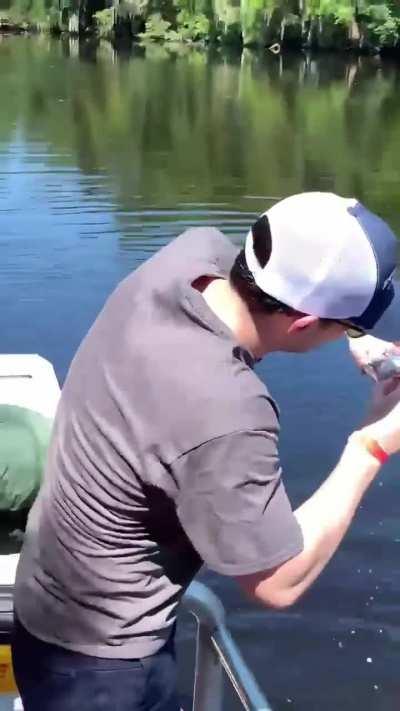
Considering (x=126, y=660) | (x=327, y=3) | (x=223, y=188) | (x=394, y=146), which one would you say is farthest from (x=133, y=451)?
(x=327, y=3)

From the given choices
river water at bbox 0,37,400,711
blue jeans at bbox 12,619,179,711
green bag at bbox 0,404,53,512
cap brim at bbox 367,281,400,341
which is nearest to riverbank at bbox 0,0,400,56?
river water at bbox 0,37,400,711

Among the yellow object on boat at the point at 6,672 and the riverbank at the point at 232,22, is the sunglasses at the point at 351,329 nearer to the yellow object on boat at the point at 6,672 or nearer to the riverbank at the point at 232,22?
the yellow object on boat at the point at 6,672

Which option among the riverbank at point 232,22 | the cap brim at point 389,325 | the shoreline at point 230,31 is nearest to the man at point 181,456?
the cap brim at point 389,325

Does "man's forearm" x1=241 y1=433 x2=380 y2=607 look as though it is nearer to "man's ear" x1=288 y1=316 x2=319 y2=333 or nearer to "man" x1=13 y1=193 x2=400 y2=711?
"man" x1=13 y1=193 x2=400 y2=711

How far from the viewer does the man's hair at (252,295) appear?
1558mm

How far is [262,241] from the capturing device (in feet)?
5.25

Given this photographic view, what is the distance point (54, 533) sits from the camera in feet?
5.44

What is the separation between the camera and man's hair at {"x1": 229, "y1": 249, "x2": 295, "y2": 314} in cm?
156

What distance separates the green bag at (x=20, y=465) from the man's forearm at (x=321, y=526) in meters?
0.78

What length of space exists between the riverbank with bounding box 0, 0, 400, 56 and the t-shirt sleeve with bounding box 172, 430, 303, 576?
41508mm

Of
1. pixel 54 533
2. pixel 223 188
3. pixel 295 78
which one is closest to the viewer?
pixel 54 533

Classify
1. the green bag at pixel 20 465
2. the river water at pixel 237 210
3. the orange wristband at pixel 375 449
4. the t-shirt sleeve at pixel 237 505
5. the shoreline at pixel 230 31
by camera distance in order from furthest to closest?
the shoreline at pixel 230 31 < the river water at pixel 237 210 < the green bag at pixel 20 465 < the orange wristband at pixel 375 449 < the t-shirt sleeve at pixel 237 505

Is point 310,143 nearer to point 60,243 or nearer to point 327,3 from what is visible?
point 60,243

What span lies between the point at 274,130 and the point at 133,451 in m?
21.3
